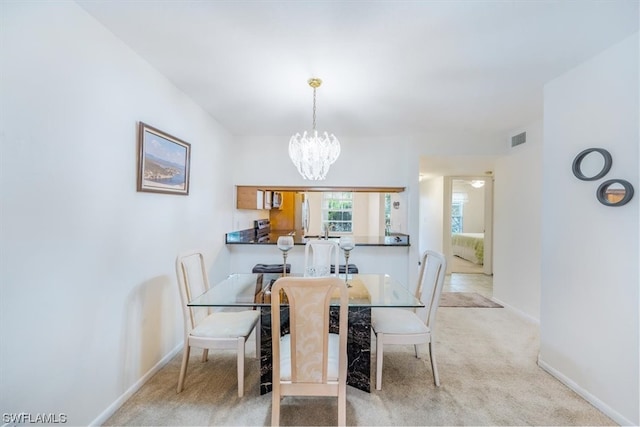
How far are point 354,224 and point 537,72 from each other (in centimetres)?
579

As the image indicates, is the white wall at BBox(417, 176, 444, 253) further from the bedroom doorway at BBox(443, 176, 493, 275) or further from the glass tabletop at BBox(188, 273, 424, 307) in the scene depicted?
the glass tabletop at BBox(188, 273, 424, 307)

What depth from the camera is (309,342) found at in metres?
1.50

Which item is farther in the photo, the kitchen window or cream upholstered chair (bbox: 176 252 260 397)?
the kitchen window

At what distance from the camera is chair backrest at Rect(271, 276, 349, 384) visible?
141 cm

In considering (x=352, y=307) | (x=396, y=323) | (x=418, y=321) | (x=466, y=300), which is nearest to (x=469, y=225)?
(x=466, y=300)

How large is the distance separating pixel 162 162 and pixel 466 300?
4.37 m

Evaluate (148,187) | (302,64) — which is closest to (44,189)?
(148,187)

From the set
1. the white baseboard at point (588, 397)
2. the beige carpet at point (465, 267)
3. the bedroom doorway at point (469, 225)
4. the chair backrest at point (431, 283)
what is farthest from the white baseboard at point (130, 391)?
the beige carpet at point (465, 267)

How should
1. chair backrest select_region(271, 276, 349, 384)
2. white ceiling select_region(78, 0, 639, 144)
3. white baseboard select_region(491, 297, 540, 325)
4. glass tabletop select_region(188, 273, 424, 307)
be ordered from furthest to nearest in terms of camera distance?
white baseboard select_region(491, 297, 540, 325), glass tabletop select_region(188, 273, 424, 307), white ceiling select_region(78, 0, 639, 144), chair backrest select_region(271, 276, 349, 384)

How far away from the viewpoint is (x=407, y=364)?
95.3 inches

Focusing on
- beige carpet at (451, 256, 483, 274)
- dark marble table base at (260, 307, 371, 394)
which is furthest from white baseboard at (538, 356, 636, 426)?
beige carpet at (451, 256, 483, 274)

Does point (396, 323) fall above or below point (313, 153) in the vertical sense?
below

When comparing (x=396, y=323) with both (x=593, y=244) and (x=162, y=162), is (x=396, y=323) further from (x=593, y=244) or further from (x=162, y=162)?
(x=162, y=162)

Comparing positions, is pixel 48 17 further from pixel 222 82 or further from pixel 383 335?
pixel 383 335
